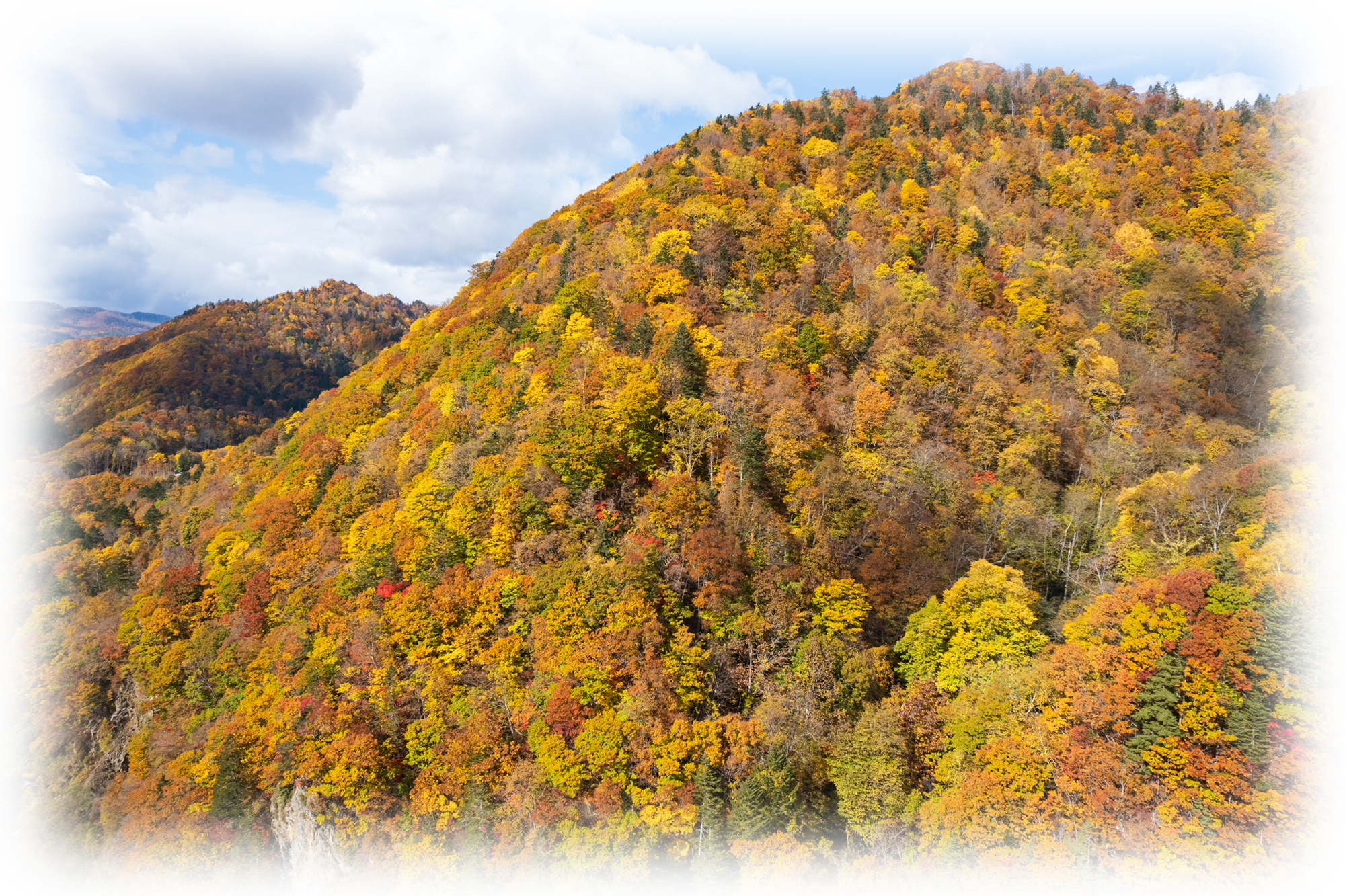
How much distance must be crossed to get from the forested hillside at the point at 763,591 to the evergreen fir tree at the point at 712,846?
0.44 meters

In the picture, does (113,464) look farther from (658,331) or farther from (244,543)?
(658,331)

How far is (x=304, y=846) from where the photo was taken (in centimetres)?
4659

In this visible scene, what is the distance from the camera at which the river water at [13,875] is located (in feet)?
194

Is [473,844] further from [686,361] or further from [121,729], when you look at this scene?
[121,729]

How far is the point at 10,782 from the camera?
76.3 metres

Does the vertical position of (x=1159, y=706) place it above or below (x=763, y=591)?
below

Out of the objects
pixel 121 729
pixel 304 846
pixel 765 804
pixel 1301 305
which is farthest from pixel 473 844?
pixel 1301 305

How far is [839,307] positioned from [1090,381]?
2902 cm

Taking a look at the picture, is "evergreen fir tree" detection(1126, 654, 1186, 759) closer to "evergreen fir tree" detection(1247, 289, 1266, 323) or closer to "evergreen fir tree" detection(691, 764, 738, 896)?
"evergreen fir tree" detection(691, 764, 738, 896)

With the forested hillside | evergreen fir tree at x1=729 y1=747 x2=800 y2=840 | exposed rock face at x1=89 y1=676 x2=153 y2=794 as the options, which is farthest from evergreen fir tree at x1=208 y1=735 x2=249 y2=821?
evergreen fir tree at x1=729 y1=747 x2=800 y2=840

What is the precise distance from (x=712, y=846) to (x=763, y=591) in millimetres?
16088

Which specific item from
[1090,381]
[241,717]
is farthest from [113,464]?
[1090,381]

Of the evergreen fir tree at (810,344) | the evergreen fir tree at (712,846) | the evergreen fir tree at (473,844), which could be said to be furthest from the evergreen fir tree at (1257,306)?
the evergreen fir tree at (473,844)

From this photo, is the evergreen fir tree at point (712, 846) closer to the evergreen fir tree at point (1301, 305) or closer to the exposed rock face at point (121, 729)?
the exposed rock face at point (121, 729)
